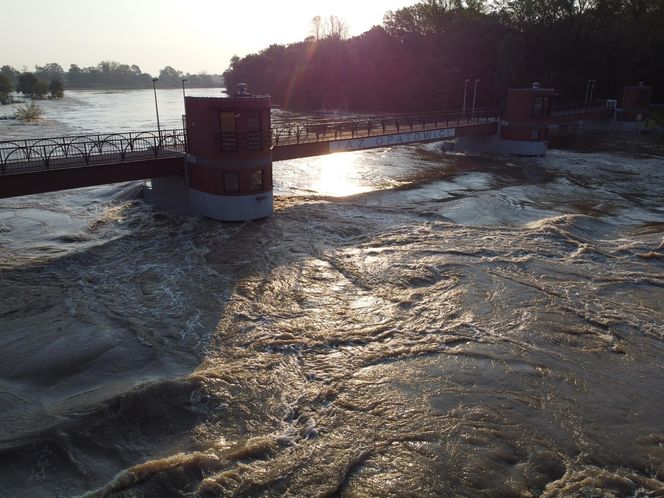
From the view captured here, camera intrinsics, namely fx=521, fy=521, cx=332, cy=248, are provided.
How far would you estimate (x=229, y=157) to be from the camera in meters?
25.6

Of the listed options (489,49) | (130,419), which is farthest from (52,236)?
(489,49)

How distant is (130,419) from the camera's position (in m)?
11.6

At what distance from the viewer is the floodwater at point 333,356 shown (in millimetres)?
10398

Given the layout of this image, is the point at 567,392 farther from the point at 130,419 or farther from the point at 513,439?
the point at 130,419

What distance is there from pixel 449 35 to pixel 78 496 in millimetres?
90504

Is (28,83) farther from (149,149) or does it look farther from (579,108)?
(579,108)

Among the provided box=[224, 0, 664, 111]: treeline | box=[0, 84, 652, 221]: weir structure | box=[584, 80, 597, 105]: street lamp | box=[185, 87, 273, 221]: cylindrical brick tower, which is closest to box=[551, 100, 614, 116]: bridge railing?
box=[584, 80, 597, 105]: street lamp

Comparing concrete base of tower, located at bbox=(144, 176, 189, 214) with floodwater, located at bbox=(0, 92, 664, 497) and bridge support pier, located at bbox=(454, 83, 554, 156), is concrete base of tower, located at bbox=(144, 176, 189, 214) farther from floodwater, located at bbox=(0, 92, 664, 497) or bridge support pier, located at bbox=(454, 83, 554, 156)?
bridge support pier, located at bbox=(454, 83, 554, 156)

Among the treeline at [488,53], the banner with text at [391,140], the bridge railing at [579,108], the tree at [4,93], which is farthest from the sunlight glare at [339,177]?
the tree at [4,93]

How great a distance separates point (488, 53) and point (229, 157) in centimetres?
6957

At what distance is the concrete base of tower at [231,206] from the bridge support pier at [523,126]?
30.5 m

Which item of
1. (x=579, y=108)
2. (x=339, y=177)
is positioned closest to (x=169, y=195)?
(x=339, y=177)

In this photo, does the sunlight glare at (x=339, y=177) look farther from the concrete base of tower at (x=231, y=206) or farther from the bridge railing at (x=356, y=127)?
the concrete base of tower at (x=231, y=206)

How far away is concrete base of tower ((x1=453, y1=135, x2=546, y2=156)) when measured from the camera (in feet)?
161
